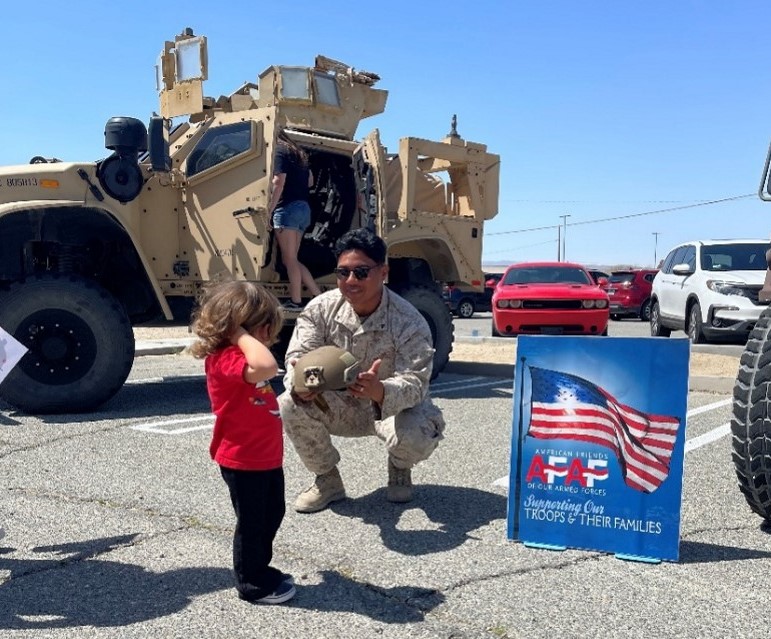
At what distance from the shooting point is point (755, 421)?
3.15 m

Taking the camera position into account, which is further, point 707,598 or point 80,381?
point 80,381

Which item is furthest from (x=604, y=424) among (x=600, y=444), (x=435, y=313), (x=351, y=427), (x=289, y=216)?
(x=435, y=313)

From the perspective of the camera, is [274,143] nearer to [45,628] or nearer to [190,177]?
[190,177]

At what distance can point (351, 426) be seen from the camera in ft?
12.6

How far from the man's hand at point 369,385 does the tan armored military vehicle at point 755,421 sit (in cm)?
148

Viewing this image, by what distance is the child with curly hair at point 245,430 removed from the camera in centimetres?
267

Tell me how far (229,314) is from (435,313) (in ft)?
17.8

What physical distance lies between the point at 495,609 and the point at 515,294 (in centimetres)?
838

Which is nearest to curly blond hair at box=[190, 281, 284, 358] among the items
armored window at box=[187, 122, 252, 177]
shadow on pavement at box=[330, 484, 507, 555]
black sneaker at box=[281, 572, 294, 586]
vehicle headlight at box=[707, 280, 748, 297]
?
black sneaker at box=[281, 572, 294, 586]

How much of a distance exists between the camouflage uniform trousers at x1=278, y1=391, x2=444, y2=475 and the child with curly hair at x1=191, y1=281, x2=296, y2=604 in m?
0.85

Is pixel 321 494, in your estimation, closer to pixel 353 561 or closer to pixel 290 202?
pixel 353 561

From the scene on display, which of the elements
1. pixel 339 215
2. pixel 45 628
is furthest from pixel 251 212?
pixel 45 628

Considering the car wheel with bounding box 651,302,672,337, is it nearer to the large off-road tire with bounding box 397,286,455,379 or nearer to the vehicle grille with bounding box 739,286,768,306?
the vehicle grille with bounding box 739,286,768,306

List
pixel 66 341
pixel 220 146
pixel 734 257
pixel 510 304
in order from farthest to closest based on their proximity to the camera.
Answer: pixel 734 257 → pixel 510 304 → pixel 220 146 → pixel 66 341
